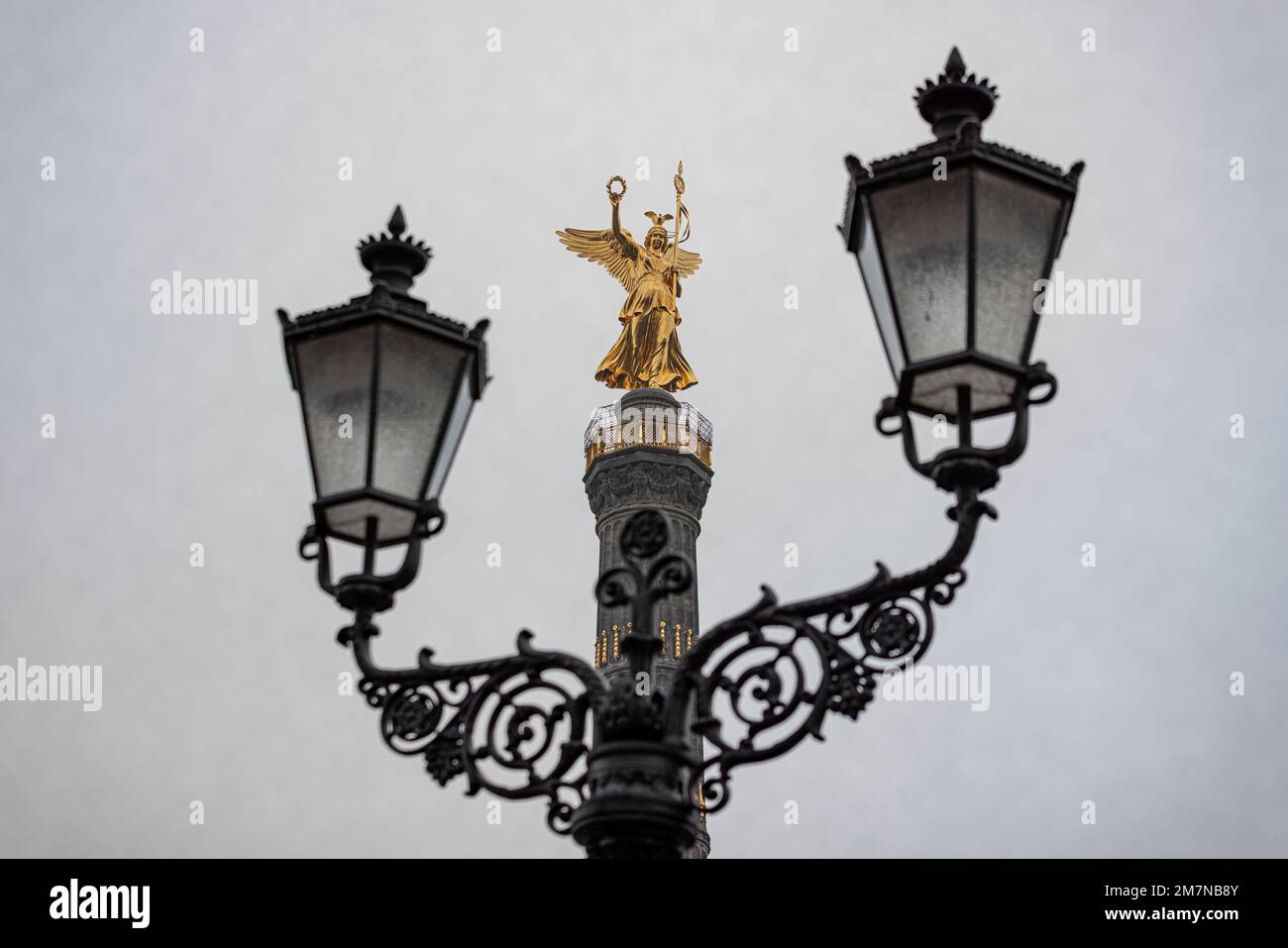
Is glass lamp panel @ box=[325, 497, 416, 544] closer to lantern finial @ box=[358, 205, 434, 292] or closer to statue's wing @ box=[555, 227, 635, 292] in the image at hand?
lantern finial @ box=[358, 205, 434, 292]

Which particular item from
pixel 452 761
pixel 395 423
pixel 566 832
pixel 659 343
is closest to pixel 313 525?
pixel 395 423

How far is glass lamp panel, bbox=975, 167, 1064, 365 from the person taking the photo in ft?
14.0

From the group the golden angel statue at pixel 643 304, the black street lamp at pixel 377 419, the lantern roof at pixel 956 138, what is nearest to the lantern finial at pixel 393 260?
the black street lamp at pixel 377 419

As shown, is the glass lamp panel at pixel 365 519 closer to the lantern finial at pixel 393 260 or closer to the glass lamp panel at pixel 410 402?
the glass lamp panel at pixel 410 402

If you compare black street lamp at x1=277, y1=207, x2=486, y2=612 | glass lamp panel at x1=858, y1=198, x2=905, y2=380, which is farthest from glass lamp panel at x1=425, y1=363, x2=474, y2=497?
glass lamp panel at x1=858, y1=198, x2=905, y2=380

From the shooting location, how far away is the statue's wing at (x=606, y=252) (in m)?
31.0

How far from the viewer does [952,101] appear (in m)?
4.70

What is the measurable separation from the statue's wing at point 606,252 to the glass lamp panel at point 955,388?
87.9ft

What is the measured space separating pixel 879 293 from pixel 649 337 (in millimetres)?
26700

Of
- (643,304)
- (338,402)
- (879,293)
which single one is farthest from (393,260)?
(643,304)

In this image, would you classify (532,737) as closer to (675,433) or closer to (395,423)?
(395,423)

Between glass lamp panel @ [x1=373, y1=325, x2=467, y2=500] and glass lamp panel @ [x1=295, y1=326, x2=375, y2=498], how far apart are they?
0.14 ft
